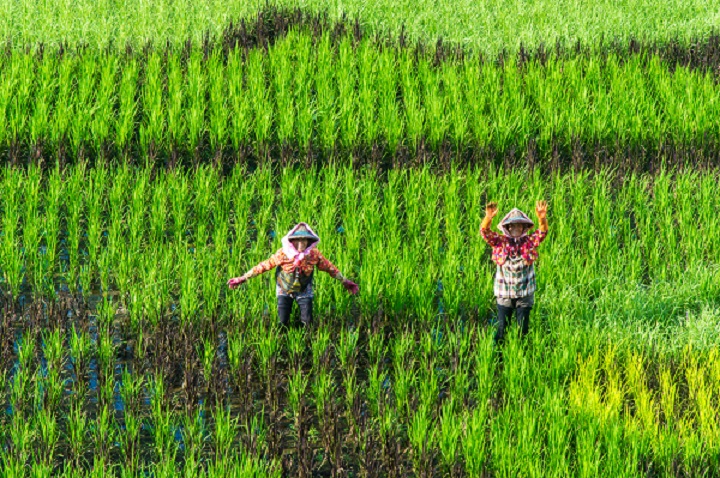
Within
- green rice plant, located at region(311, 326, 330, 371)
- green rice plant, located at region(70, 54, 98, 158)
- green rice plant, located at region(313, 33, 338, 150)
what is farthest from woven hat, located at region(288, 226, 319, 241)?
green rice plant, located at region(70, 54, 98, 158)

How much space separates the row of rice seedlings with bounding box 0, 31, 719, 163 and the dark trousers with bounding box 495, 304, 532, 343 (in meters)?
2.87

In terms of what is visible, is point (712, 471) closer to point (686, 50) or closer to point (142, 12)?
point (686, 50)

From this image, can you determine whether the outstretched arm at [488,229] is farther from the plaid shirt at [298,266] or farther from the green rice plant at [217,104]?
the green rice plant at [217,104]

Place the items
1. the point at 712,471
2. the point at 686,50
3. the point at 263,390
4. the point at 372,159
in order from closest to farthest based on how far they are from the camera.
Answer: the point at 712,471
the point at 263,390
the point at 372,159
the point at 686,50

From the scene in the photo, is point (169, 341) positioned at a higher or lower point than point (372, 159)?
lower

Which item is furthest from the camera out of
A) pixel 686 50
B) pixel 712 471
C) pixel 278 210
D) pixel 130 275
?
pixel 686 50

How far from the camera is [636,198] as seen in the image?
876 cm

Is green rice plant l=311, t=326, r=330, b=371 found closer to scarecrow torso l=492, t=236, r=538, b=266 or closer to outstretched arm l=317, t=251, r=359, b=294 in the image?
outstretched arm l=317, t=251, r=359, b=294

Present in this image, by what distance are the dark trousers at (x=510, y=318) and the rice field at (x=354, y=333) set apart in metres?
0.08

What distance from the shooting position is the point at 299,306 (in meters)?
6.83

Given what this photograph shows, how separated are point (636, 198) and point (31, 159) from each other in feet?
15.7

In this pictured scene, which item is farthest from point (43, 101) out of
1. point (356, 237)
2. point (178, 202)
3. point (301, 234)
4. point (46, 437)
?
point (46, 437)

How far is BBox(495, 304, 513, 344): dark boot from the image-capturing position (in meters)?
6.79

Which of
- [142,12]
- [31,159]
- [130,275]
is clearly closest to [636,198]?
[130,275]
